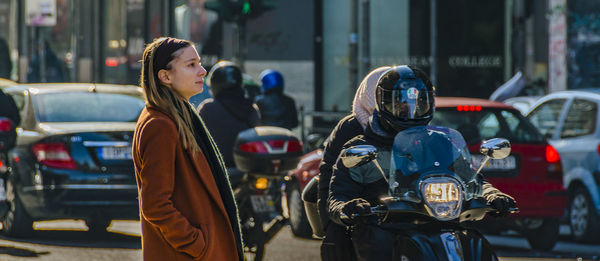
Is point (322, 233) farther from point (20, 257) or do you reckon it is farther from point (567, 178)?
point (567, 178)

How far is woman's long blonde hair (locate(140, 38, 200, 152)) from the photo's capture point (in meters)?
4.05

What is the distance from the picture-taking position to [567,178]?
36.8 feet

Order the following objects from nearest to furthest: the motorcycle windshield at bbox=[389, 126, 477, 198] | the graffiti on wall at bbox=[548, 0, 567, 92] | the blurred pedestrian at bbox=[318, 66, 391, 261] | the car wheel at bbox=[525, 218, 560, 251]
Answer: the motorcycle windshield at bbox=[389, 126, 477, 198], the blurred pedestrian at bbox=[318, 66, 391, 261], the car wheel at bbox=[525, 218, 560, 251], the graffiti on wall at bbox=[548, 0, 567, 92]

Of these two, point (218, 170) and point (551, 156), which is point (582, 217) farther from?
point (218, 170)

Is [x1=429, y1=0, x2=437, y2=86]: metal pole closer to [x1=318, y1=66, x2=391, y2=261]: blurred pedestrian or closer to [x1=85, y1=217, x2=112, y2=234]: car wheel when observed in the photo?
[x1=85, y1=217, x2=112, y2=234]: car wheel

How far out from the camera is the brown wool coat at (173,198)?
154 inches

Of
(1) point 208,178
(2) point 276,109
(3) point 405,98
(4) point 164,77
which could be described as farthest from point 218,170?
(2) point 276,109

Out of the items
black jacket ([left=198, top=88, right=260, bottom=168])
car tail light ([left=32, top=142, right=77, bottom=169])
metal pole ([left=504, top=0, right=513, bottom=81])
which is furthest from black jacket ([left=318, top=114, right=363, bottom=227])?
metal pole ([left=504, top=0, right=513, bottom=81])

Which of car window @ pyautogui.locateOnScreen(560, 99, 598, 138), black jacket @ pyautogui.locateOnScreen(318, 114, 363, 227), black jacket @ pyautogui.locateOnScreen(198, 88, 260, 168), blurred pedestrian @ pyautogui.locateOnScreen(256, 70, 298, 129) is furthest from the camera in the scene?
blurred pedestrian @ pyautogui.locateOnScreen(256, 70, 298, 129)

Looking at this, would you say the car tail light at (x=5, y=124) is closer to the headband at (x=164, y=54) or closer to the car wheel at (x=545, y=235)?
the car wheel at (x=545, y=235)

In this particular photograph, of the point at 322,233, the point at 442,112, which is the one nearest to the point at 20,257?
the point at 442,112

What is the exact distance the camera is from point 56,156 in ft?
32.8

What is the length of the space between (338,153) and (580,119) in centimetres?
660

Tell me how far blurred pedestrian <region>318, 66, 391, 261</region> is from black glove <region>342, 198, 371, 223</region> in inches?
17.3
